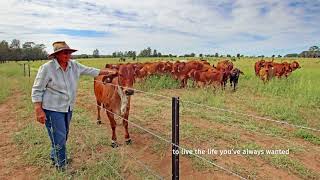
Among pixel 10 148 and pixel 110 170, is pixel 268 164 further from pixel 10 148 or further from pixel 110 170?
pixel 10 148

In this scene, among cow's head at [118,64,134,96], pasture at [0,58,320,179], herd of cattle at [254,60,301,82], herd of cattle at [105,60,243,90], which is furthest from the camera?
herd of cattle at [254,60,301,82]

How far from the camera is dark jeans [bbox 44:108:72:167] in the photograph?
170 inches

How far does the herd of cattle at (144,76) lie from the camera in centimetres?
558

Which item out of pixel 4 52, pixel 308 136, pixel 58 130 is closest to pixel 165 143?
pixel 58 130

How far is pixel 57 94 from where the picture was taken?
14.1 feet

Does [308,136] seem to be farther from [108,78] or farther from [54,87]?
[54,87]

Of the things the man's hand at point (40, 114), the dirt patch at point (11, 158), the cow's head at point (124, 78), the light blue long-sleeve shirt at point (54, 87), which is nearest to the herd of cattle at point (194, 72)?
the dirt patch at point (11, 158)

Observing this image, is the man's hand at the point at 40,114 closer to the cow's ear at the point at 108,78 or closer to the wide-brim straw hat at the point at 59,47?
the wide-brim straw hat at the point at 59,47

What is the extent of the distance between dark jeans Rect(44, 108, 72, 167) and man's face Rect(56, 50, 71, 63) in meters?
0.71

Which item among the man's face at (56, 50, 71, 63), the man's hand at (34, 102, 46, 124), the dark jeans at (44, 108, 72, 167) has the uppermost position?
the man's face at (56, 50, 71, 63)

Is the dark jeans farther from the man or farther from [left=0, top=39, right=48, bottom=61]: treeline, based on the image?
[left=0, top=39, right=48, bottom=61]: treeline

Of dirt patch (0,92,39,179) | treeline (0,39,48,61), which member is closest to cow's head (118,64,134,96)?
dirt patch (0,92,39,179)

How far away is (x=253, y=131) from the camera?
21.3ft

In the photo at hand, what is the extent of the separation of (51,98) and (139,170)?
1564 millimetres
